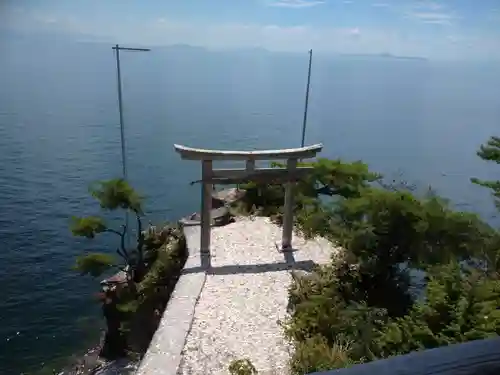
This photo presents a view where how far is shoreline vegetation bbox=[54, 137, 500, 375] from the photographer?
5.09 metres

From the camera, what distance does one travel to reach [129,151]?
4156cm

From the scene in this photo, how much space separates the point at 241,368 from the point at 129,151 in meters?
37.7

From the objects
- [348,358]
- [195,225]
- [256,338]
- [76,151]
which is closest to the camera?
[348,358]

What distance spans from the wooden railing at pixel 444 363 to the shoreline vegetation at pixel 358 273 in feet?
11.1

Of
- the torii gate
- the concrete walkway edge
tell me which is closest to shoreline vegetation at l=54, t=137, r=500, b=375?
the torii gate

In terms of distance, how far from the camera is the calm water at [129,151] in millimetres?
18156

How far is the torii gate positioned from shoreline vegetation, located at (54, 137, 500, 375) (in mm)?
511

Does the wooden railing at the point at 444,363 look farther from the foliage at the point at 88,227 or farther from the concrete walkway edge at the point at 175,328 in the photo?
the foliage at the point at 88,227

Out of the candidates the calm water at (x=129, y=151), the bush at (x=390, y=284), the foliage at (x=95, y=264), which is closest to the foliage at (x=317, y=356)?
the bush at (x=390, y=284)

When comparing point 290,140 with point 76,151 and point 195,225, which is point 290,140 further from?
point 195,225

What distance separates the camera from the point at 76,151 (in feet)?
135

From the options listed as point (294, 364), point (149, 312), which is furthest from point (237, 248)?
point (294, 364)

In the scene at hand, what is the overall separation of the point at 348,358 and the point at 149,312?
4.22 m

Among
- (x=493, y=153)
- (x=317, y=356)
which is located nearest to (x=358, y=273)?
(x=317, y=356)
